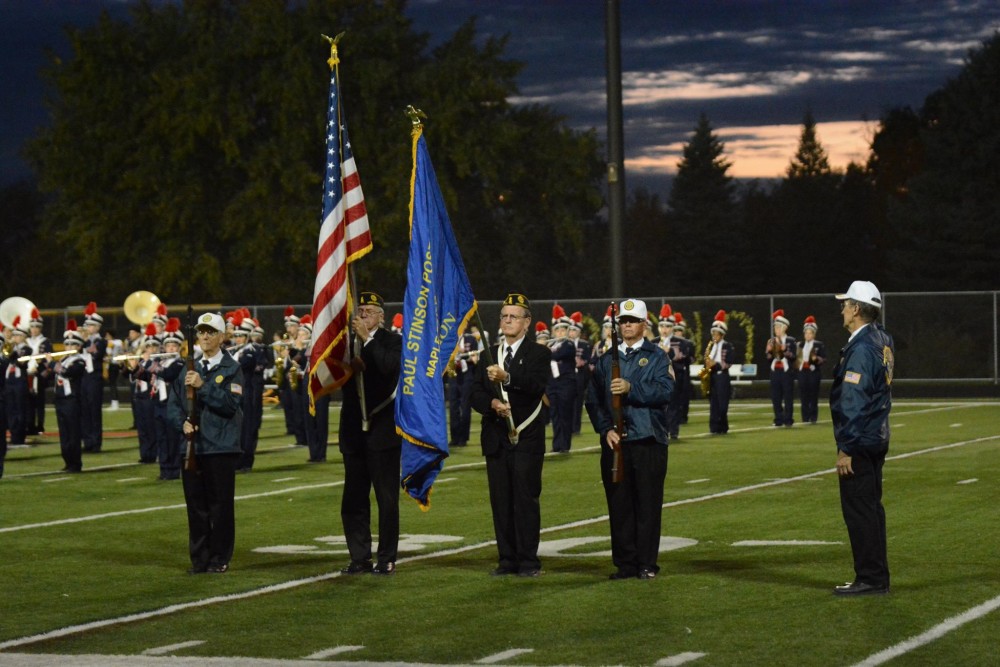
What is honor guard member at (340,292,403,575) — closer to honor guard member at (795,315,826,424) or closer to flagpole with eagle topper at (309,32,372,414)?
flagpole with eagle topper at (309,32,372,414)

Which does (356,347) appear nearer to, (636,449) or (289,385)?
(636,449)

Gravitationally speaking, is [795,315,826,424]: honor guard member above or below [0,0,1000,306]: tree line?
below

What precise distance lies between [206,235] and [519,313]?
44862 millimetres

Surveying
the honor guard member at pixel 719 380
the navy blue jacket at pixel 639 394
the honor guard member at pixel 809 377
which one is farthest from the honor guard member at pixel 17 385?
the navy blue jacket at pixel 639 394

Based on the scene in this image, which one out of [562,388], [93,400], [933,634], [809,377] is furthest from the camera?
[809,377]

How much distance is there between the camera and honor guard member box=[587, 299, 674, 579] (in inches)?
452

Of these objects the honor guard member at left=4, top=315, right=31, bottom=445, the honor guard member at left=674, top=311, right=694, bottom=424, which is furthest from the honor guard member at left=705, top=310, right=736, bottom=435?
the honor guard member at left=4, top=315, right=31, bottom=445

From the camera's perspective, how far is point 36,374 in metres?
28.1

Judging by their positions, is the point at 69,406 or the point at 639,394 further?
the point at 69,406

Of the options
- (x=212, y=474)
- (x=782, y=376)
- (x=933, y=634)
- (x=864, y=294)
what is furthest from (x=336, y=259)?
(x=782, y=376)

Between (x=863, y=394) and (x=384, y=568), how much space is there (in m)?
3.60

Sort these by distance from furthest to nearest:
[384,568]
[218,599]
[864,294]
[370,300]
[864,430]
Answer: [370,300]
[384,568]
[218,599]
[864,294]
[864,430]

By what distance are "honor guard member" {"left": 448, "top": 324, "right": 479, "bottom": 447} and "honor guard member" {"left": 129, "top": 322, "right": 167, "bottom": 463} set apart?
4.42 m

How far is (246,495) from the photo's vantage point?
18.9 m
